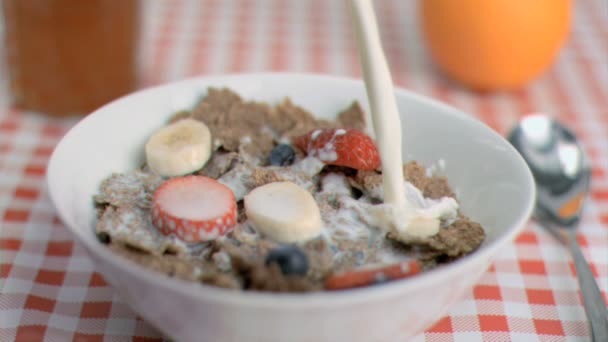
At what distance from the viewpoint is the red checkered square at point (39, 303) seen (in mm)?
951

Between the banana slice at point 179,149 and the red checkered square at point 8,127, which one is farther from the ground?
the banana slice at point 179,149

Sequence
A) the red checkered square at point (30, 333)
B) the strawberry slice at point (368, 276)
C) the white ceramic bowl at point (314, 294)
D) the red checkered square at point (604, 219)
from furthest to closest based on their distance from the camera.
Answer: the red checkered square at point (604, 219) → the red checkered square at point (30, 333) → the strawberry slice at point (368, 276) → the white ceramic bowl at point (314, 294)

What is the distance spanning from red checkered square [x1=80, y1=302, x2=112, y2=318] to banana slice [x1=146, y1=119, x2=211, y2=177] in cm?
20

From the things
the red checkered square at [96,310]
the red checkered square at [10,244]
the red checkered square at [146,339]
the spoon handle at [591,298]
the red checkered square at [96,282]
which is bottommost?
the red checkered square at [10,244]

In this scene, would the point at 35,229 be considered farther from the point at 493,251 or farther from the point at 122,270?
the point at 493,251

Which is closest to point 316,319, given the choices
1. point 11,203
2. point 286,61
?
point 11,203

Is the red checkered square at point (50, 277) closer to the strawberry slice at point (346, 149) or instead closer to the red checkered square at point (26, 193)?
the red checkered square at point (26, 193)

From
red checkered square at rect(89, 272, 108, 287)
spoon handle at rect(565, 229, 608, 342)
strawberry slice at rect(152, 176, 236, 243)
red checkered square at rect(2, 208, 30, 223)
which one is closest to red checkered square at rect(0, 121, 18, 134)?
red checkered square at rect(2, 208, 30, 223)

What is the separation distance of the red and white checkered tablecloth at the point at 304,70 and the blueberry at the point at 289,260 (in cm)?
23

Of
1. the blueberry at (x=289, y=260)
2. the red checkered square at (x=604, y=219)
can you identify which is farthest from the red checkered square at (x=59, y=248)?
the red checkered square at (x=604, y=219)

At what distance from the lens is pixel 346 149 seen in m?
0.98

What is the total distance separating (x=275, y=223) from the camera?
2.78 feet

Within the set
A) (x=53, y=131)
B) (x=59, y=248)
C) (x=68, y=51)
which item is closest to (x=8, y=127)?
(x=53, y=131)

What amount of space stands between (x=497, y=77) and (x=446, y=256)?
0.87m
